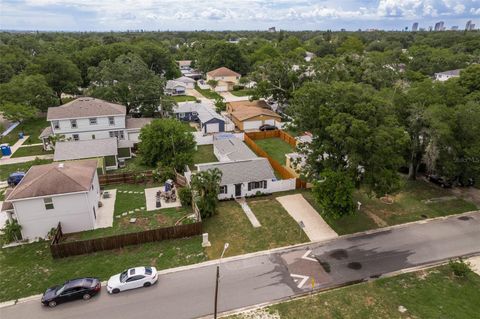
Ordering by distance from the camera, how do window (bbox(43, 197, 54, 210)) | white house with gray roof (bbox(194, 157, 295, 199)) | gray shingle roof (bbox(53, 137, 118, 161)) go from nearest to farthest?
window (bbox(43, 197, 54, 210)) < white house with gray roof (bbox(194, 157, 295, 199)) < gray shingle roof (bbox(53, 137, 118, 161))

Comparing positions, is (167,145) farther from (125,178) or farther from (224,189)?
(224,189)

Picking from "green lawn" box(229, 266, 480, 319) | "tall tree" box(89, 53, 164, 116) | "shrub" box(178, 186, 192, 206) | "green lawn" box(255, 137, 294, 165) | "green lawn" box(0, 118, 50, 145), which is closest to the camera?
"green lawn" box(229, 266, 480, 319)

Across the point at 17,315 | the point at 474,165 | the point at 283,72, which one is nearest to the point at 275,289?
the point at 17,315

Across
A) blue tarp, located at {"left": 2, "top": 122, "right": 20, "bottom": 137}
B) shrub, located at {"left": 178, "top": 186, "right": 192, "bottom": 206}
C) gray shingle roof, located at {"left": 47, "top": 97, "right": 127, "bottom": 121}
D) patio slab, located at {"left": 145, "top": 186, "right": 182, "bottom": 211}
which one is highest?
gray shingle roof, located at {"left": 47, "top": 97, "right": 127, "bottom": 121}

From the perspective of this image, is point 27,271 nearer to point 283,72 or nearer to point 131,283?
point 131,283

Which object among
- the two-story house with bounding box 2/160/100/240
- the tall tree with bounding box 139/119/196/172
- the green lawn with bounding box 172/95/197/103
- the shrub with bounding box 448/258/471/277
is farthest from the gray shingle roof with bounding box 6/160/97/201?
the green lawn with bounding box 172/95/197/103

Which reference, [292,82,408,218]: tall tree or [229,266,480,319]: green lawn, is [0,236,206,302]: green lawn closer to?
[229,266,480,319]: green lawn

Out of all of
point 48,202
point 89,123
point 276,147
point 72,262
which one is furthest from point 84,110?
point 72,262
